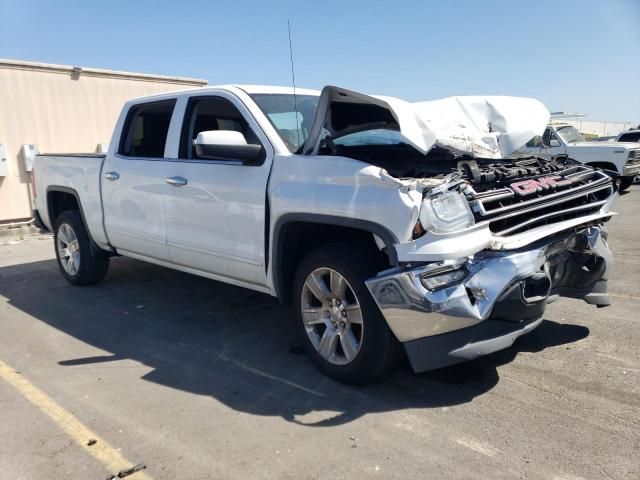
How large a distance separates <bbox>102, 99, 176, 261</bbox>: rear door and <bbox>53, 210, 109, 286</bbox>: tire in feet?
2.17

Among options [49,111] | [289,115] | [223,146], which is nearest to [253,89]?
[289,115]

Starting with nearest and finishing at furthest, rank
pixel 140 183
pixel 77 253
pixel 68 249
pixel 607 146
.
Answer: pixel 140 183 → pixel 77 253 → pixel 68 249 → pixel 607 146

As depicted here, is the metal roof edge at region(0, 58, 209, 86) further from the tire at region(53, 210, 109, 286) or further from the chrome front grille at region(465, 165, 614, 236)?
the chrome front grille at region(465, 165, 614, 236)

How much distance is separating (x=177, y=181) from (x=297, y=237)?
1.31m

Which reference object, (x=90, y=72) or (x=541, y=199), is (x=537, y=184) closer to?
(x=541, y=199)

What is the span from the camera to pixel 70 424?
3.34 meters

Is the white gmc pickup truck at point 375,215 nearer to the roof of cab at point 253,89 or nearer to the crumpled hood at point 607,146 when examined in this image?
the roof of cab at point 253,89

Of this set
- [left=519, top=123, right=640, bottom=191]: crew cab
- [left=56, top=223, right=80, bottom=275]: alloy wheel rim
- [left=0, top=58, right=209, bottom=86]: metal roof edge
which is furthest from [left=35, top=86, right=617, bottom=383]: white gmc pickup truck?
[left=519, top=123, right=640, bottom=191]: crew cab

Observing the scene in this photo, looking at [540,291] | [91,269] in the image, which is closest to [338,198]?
[540,291]

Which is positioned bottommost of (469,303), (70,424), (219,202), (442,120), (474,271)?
(70,424)

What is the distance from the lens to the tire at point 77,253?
6.20 meters

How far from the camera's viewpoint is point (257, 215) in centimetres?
401

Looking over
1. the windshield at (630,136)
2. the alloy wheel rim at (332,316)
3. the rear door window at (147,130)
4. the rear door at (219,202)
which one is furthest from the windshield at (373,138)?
the windshield at (630,136)

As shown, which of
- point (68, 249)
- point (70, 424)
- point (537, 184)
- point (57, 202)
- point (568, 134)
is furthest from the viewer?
point (568, 134)
